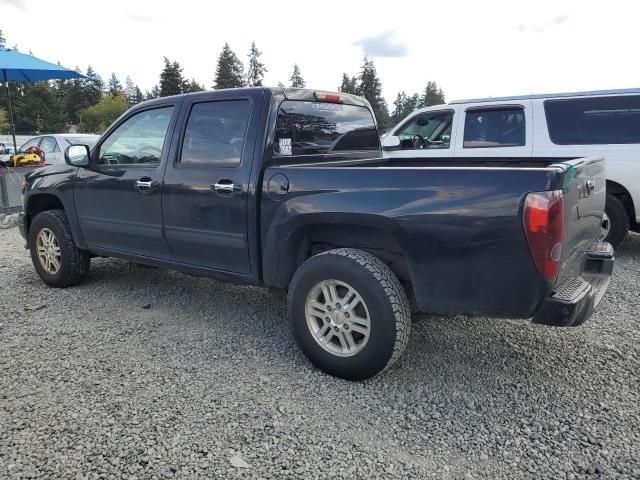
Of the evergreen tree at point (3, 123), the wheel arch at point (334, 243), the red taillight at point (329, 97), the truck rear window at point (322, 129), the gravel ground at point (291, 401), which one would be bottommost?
the gravel ground at point (291, 401)

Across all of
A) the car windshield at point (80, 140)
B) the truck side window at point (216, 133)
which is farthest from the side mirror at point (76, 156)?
the car windshield at point (80, 140)

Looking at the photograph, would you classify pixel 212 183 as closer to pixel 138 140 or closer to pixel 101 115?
pixel 138 140

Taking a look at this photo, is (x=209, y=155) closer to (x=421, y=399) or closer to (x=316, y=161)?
(x=316, y=161)

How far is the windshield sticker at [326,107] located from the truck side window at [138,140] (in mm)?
1181

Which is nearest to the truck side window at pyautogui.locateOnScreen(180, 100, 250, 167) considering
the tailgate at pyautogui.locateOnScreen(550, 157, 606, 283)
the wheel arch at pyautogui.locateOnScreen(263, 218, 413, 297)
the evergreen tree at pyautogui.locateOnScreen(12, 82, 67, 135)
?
the wheel arch at pyautogui.locateOnScreen(263, 218, 413, 297)

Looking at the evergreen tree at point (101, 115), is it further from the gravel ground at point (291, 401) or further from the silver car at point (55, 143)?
the gravel ground at point (291, 401)

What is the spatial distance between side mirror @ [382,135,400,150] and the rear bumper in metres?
3.73

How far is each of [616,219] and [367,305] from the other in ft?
14.9

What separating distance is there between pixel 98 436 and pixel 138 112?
9.02 feet

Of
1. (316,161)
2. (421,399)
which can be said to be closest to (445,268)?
(421,399)

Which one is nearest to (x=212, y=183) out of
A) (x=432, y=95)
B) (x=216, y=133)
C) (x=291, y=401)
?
(x=216, y=133)

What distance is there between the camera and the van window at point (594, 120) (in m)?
5.77

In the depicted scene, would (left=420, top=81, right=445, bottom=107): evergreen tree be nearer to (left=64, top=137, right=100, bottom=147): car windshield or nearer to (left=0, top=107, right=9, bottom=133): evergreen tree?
(left=0, top=107, right=9, bottom=133): evergreen tree

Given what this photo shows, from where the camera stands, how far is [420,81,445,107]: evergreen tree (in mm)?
83025
